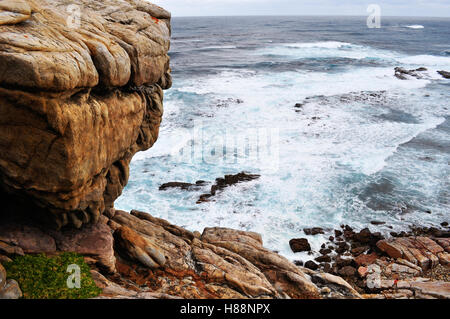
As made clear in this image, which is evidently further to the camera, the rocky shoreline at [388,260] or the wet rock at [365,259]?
the wet rock at [365,259]

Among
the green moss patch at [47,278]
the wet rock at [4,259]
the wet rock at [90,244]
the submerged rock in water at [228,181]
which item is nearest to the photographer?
the green moss patch at [47,278]

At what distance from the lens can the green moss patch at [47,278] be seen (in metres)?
8.20

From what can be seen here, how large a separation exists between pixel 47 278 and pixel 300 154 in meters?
21.0

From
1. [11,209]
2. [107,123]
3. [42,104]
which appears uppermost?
[42,104]

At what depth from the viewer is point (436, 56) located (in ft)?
246

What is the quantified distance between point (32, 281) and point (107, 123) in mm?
4264

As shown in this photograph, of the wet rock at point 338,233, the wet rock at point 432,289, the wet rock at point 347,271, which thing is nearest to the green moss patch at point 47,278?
the wet rock at point 347,271

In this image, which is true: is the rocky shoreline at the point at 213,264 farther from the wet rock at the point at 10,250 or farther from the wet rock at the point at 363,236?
the wet rock at the point at 363,236

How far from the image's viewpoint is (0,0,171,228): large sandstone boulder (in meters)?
7.18

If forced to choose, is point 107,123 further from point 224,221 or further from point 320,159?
point 320,159

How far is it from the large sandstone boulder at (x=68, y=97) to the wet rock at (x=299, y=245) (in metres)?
9.31

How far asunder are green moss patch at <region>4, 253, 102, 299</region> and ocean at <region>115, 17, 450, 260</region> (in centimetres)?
969

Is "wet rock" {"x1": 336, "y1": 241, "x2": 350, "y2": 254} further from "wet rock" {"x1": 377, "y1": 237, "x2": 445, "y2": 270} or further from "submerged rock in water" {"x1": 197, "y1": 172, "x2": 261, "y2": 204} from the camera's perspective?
"submerged rock in water" {"x1": 197, "y1": 172, "x2": 261, "y2": 204}
